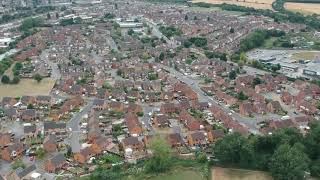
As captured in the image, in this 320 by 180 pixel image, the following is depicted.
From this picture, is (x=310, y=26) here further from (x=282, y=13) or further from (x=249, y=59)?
(x=249, y=59)

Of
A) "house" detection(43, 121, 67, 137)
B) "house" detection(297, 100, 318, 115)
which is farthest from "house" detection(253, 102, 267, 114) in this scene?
"house" detection(43, 121, 67, 137)

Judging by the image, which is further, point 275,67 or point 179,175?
point 275,67

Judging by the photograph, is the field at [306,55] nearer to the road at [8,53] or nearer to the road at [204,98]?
the road at [204,98]

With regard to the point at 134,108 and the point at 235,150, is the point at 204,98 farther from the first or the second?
the point at 235,150

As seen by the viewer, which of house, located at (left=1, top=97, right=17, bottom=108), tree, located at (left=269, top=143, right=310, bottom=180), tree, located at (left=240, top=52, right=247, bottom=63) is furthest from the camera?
tree, located at (left=240, top=52, right=247, bottom=63)

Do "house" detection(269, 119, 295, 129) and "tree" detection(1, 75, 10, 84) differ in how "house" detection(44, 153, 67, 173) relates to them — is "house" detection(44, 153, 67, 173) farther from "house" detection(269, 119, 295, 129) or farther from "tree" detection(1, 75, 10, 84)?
"tree" detection(1, 75, 10, 84)

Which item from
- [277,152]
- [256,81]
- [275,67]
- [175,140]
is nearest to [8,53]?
[256,81]
